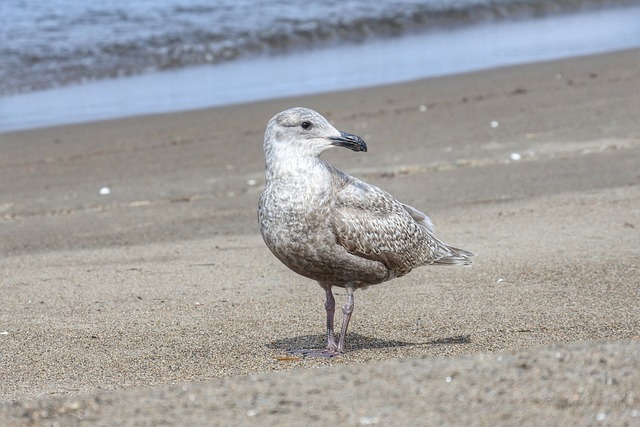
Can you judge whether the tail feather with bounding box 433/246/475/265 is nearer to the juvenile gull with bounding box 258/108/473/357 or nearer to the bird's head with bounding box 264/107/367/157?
the juvenile gull with bounding box 258/108/473/357

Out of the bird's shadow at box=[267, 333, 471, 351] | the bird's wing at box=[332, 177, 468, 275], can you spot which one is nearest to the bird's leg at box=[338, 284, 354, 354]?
the bird's shadow at box=[267, 333, 471, 351]

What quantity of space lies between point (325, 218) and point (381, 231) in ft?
1.37

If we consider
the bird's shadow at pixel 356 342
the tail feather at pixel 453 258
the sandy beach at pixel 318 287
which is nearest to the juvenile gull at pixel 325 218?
the bird's shadow at pixel 356 342

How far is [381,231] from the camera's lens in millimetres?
5555

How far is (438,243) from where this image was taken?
240 inches

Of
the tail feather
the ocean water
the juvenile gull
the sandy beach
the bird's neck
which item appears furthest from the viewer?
the ocean water

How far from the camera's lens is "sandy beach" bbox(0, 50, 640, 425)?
3719mm

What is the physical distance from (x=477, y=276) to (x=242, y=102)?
300 inches

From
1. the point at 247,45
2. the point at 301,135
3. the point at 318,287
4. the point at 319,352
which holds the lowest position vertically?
the point at 318,287

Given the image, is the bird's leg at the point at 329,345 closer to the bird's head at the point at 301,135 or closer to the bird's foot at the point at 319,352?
the bird's foot at the point at 319,352

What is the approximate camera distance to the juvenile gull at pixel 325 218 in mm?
5223

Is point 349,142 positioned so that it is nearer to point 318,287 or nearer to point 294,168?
point 294,168

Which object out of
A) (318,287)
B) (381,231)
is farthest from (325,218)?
(318,287)

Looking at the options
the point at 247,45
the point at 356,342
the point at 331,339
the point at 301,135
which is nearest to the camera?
the point at 301,135
